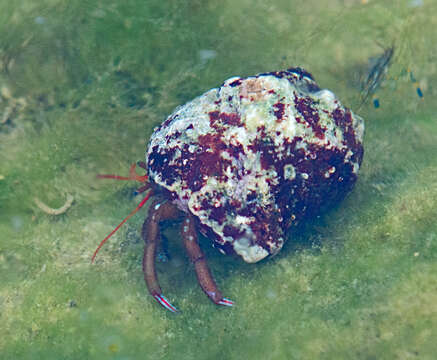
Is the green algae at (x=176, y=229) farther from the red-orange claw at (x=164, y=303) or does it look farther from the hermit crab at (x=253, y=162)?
the hermit crab at (x=253, y=162)

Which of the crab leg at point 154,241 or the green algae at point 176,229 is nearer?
the green algae at point 176,229

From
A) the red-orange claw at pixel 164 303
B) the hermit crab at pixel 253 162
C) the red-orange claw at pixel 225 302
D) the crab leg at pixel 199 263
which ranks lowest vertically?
the red-orange claw at pixel 164 303

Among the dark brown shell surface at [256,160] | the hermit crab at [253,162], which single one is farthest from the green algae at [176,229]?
the dark brown shell surface at [256,160]

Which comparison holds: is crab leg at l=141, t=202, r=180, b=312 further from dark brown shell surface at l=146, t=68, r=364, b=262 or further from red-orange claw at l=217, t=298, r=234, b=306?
red-orange claw at l=217, t=298, r=234, b=306

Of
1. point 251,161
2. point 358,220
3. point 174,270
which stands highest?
point 251,161

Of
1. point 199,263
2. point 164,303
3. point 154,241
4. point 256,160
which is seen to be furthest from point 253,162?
point 164,303

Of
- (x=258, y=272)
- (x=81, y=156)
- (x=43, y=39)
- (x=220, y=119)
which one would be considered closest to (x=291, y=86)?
(x=220, y=119)

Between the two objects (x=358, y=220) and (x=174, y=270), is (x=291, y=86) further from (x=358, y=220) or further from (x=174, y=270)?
(x=174, y=270)

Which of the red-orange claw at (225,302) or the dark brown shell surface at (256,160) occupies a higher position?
the dark brown shell surface at (256,160)
